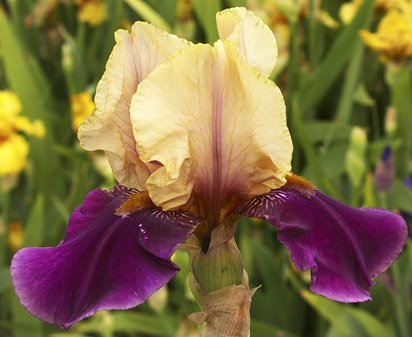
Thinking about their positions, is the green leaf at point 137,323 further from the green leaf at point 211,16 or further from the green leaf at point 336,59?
the green leaf at point 336,59

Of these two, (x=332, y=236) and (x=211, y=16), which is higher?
(x=332, y=236)

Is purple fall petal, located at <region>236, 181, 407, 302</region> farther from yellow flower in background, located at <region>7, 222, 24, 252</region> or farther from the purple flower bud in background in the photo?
yellow flower in background, located at <region>7, 222, 24, 252</region>

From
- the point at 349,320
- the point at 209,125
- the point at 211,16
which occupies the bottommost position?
the point at 349,320

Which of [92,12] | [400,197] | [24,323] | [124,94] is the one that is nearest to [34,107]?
[92,12]

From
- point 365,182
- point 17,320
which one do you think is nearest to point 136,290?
point 17,320

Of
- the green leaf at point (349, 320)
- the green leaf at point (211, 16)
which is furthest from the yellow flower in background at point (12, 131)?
the green leaf at point (349, 320)

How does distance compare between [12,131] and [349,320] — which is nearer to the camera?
[349,320]

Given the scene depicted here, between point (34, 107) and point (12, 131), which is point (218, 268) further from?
point (34, 107)
